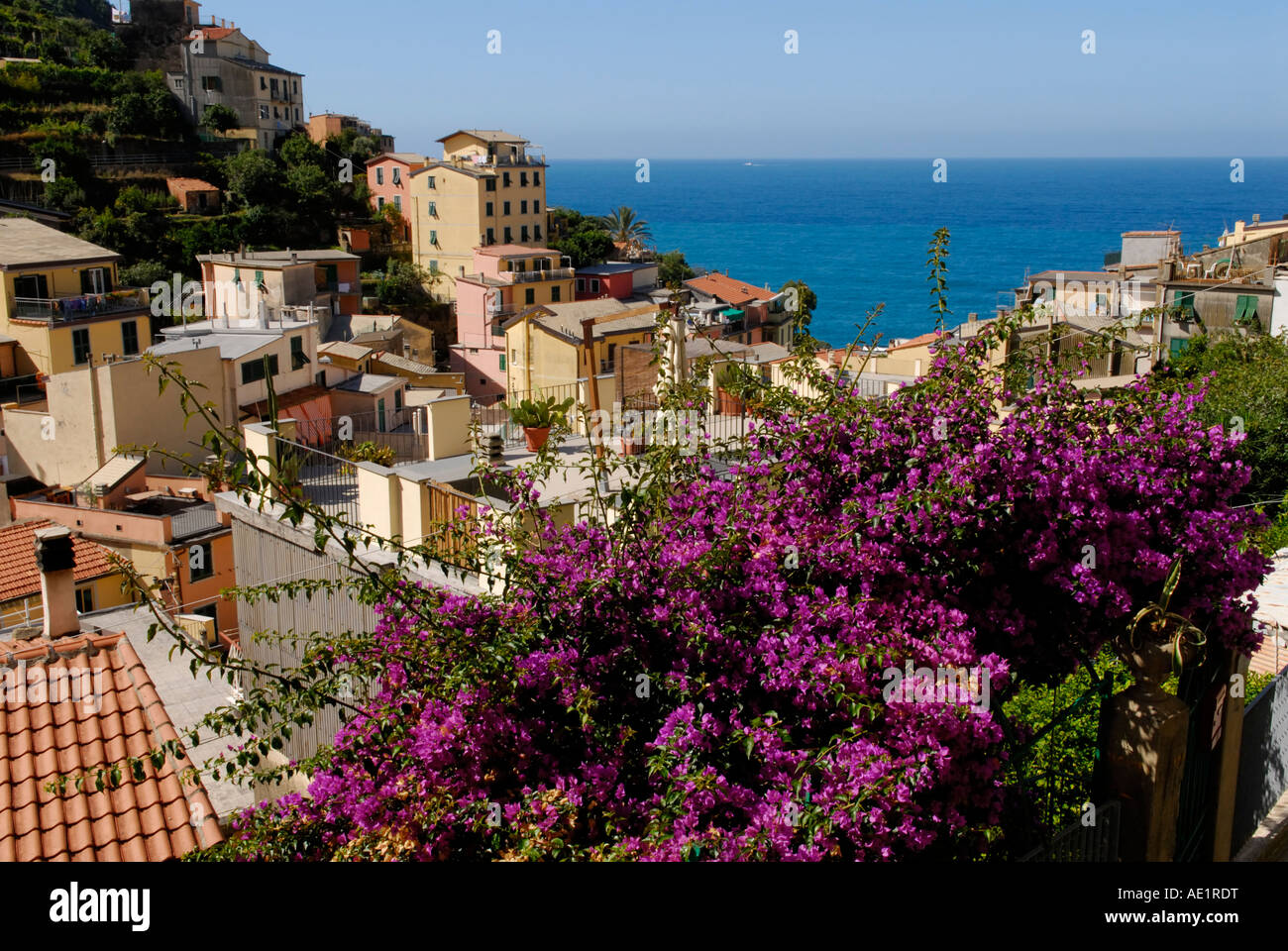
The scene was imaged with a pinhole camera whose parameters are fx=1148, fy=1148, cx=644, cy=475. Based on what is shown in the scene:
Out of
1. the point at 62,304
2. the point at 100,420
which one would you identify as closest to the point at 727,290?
the point at 62,304

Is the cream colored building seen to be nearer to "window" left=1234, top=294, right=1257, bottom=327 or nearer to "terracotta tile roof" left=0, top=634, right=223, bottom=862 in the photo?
"terracotta tile roof" left=0, top=634, right=223, bottom=862

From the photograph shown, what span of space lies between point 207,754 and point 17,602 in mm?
13231

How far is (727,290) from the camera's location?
69.7 metres

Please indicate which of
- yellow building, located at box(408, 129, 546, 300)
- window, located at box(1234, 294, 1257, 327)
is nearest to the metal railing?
window, located at box(1234, 294, 1257, 327)

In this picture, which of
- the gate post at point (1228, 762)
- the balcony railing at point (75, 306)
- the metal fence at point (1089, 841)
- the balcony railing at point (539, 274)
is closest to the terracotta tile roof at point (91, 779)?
the metal fence at point (1089, 841)

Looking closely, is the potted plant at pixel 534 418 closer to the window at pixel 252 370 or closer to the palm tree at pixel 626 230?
the window at pixel 252 370

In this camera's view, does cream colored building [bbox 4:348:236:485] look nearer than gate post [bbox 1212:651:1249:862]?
No

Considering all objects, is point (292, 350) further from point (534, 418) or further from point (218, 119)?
point (218, 119)

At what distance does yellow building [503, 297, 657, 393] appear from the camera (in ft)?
128

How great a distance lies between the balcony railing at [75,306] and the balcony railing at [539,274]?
21.2 m

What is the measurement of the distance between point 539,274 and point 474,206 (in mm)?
11271

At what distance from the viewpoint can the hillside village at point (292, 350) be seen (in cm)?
766

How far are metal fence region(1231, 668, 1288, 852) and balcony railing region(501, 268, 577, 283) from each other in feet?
192
